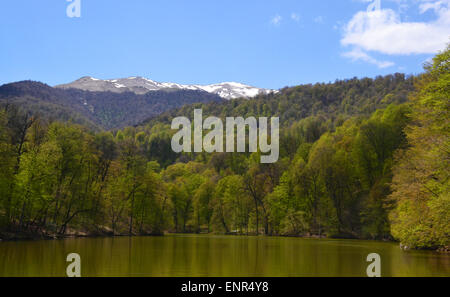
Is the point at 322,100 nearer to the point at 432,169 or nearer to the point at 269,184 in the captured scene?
the point at 269,184

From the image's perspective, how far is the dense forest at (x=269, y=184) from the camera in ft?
101

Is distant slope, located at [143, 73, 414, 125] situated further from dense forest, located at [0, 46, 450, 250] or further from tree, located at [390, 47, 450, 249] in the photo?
tree, located at [390, 47, 450, 249]

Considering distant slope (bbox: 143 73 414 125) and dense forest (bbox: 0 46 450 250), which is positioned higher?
distant slope (bbox: 143 73 414 125)

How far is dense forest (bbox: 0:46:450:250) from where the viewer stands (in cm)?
3092

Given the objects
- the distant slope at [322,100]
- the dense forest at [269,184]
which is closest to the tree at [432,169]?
the dense forest at [269,184]

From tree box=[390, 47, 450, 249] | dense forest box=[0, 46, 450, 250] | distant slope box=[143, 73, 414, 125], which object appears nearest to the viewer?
tree box=[390, 47, 450, 249]

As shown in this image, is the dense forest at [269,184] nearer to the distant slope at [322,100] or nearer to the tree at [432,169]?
the tree at [432,169]

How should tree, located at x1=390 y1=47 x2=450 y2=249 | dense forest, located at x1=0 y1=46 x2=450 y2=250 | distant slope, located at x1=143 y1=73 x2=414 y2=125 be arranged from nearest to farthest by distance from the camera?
1. tree, located at x1=390 y1=47 x2=450 y2=249
2. dense forest, located at x1=0 y1=46 x2=450 y2=250
3. distant slope, located at x1=143 y1=73 x2=414 y2=125

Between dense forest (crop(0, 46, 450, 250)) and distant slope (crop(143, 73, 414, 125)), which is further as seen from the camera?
distant slope (crop(143, 73, 414, 125))

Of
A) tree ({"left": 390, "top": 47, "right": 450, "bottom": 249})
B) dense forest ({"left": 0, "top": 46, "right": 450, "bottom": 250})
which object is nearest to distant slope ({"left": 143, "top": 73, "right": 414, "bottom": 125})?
dense forest ({"left": 0, "top": 46, "right": 450, "bottom": 250})

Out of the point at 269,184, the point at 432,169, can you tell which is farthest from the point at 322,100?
the point at 432,169
